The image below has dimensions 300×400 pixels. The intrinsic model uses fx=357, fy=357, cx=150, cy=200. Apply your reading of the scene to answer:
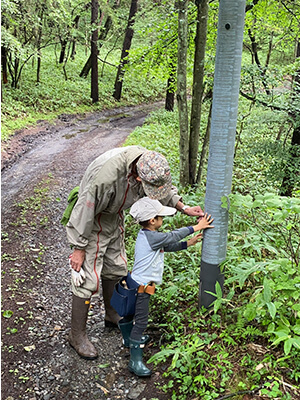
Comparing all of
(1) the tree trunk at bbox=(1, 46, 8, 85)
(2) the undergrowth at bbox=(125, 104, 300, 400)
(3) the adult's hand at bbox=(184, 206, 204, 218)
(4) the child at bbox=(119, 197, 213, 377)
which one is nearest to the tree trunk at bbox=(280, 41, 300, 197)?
(2) the undergrowth at bbox=(125, 104, 300, 400)

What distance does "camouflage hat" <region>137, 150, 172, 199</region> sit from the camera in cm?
288

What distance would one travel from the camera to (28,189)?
801cm

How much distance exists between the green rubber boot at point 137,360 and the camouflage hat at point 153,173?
134 centimetres

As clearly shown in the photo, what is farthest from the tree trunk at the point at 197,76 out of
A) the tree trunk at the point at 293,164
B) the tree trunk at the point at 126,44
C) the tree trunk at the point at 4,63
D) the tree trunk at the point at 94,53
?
the tree trunk at the point at 94,53

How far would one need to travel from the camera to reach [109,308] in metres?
3.95

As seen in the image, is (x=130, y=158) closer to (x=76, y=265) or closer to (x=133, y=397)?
(x=76, y=265)

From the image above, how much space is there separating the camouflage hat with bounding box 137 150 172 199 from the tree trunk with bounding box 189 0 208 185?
3938 mm

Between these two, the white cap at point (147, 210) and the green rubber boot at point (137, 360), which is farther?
the green rubber boot at point (137, 360)

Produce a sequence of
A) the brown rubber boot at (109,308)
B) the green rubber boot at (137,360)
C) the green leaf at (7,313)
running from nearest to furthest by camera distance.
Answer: the green rubber boot at (137,360) → the brown rubber boot at (109,308) → the green leaf at (7,313)

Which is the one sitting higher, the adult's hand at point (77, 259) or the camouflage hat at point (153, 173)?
the camouflage hat at point (153, 173)

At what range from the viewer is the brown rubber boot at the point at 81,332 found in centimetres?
346

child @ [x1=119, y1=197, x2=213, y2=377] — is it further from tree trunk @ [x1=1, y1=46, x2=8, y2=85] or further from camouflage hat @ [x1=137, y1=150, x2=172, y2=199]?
tree trunk @ [x1=1, y1=46, x2=8, y2=85]

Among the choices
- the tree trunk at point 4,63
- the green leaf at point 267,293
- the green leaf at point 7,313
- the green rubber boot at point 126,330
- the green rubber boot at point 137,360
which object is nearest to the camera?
the green leaf at point 267,293

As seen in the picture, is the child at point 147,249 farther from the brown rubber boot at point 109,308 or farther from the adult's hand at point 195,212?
the brown rubber boot at point 109,308
